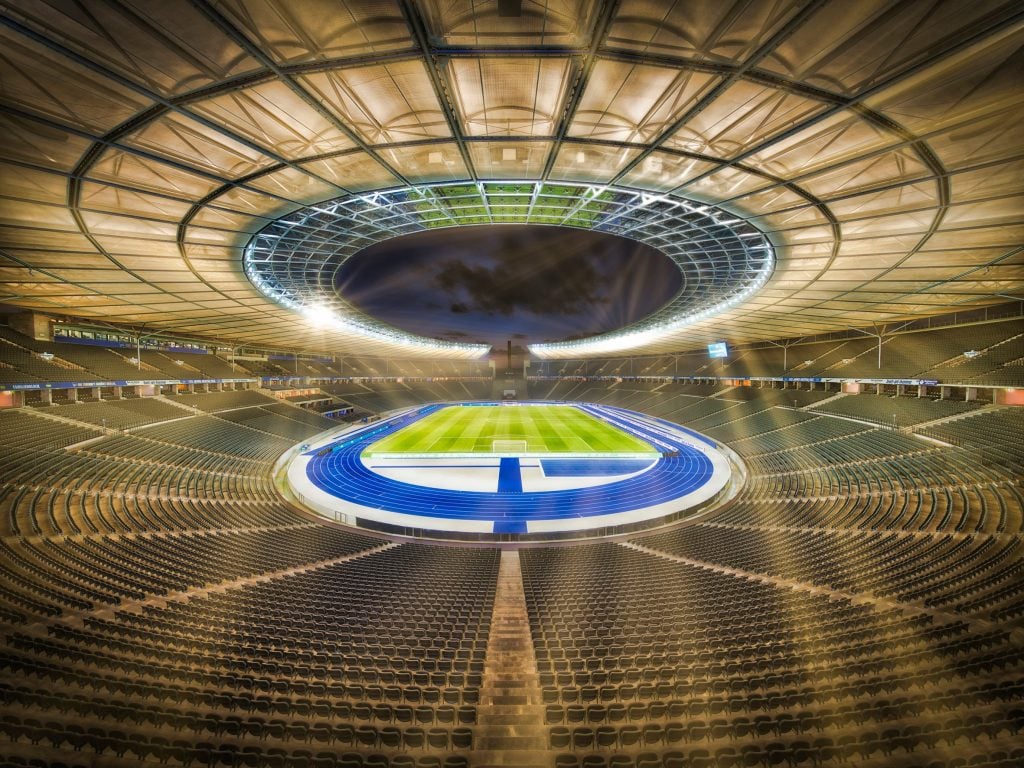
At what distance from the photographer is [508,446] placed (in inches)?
1497

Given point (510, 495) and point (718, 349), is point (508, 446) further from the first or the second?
point (718, 349)

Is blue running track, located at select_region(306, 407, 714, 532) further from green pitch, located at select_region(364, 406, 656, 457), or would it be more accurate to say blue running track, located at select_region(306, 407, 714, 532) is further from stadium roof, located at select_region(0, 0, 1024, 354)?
stadium roof, located at select_region(0, 0, 1024, 354)

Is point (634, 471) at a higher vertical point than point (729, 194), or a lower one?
lower

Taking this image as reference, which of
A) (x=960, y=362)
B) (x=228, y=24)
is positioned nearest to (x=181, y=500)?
(x=228, y=24)

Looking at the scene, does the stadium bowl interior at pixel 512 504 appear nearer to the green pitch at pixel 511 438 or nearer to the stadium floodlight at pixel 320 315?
A: the stadium floodlight at pixel 320 315

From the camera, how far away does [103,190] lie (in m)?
10.5

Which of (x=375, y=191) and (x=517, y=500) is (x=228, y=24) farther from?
(x=517, y=500)

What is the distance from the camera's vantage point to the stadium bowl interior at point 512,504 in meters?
Answer: 5.75

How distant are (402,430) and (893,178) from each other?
46356 mm

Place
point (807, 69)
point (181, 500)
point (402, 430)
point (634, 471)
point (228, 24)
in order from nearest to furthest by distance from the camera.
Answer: point (228, 24), point (807, 69), point (181, 500), point (634, 471), point (402, 430)

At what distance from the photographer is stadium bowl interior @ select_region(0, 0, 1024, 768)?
5.75 m

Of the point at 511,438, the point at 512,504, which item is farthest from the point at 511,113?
the point at 511,438

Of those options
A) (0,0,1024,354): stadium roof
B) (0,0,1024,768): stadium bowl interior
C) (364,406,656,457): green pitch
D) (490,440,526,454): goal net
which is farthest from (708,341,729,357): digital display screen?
Result: (0,0,1024,354): stadium roof

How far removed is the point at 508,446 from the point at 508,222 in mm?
24341
